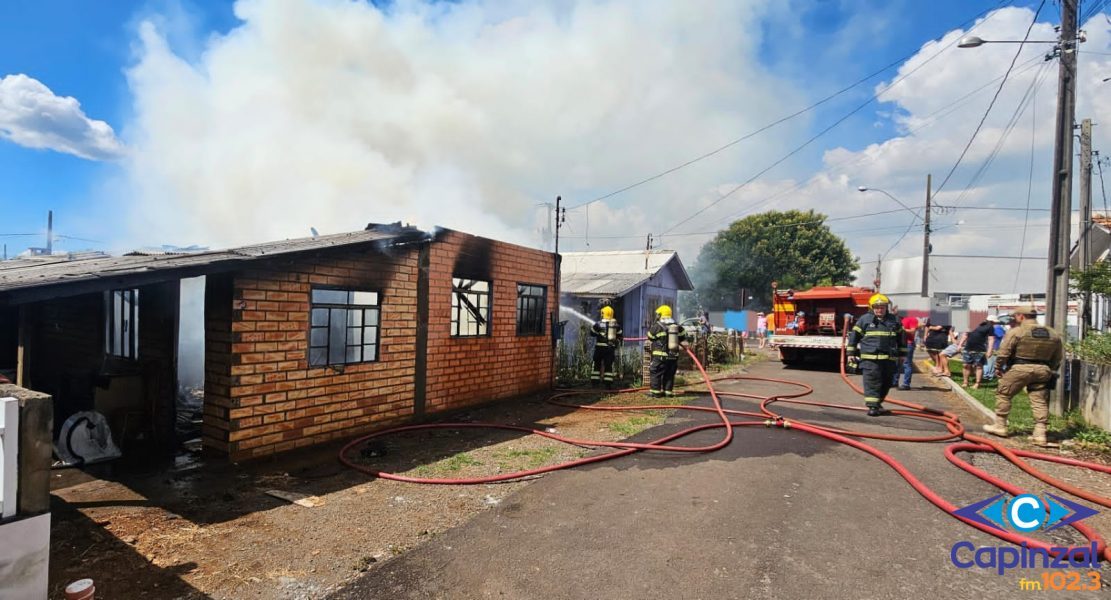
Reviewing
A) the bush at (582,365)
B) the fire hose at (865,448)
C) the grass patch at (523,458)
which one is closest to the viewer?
the fire hose at (865,448)

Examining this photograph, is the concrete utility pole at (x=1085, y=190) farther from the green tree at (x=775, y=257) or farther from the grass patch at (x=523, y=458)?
the green tree at (x=775, y=257)

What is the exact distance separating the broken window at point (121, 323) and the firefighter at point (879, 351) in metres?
9.88

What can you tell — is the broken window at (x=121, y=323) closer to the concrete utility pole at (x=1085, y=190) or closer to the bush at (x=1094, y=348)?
the bush at (x=1094, y=348)

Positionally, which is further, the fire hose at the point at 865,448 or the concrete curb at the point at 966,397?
the concrete curb at the point at 966,397

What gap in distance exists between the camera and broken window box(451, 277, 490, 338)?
808 cm

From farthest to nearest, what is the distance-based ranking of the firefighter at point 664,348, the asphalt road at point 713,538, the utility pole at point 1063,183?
the firefighter at point 664,348 < the utility pole at point 1063,183 < the asphalt road at point 713,538

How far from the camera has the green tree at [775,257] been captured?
34.6 metres

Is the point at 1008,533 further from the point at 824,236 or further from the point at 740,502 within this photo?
the point at 824,236

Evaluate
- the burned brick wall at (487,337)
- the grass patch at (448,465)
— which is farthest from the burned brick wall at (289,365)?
the grass patch at (448,465)

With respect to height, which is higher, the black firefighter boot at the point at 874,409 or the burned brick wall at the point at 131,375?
the burned brick wall at the point at 131,375

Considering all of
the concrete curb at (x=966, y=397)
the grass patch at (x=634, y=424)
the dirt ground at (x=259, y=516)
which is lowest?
the dirt ground at (x=259, y=516)

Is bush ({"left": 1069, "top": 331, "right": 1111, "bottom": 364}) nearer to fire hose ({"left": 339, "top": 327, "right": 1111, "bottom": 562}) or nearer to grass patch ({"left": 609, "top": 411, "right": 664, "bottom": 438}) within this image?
fire hose ({"left": 339, "top": 327, "right": 1111, "bottom": 562})

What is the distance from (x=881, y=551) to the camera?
3.56 meters

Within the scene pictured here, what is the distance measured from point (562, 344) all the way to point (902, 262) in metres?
43.0
